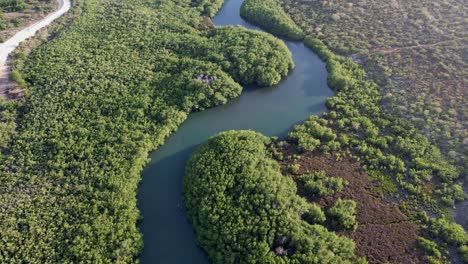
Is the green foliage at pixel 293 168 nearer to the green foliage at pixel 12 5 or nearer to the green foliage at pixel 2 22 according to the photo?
Result: the green foliage at pixel 2 22

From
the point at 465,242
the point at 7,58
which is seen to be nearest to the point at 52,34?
the point at 7,58

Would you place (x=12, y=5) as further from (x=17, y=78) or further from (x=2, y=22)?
(x=17, y=78)

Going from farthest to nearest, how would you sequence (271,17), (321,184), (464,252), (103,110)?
(271,17), (103,110), (321,184), (464,252)

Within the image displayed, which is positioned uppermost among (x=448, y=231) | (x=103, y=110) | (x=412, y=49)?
(x=412, y=49)

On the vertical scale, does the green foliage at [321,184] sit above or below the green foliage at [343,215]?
above

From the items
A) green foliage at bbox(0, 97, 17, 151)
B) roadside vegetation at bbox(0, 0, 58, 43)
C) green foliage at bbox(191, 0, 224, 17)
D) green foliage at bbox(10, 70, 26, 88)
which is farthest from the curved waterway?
roadside vegetation at bbox(0, 0, 58, 43)

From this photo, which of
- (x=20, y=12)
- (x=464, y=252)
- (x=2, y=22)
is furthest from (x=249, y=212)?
(x=20, y=12)

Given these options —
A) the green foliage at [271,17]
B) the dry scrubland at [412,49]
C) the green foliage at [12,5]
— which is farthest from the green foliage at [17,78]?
the dry scrubland at [412,49]
